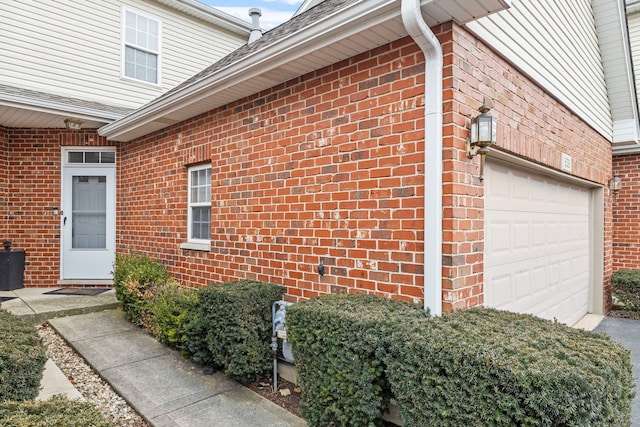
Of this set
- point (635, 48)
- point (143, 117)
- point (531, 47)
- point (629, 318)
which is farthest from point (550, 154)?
point (635, 48)

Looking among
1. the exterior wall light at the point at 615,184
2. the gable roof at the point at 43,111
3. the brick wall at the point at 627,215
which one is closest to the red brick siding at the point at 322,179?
the gable roof at the point at 43,111

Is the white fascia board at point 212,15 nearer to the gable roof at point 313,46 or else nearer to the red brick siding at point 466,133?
the gable roof at point 313,46

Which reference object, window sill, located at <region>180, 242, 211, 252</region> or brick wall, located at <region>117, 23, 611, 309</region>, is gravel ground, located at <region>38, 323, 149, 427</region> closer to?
brick wall, located at <region>117, 23, 611, 309</region>

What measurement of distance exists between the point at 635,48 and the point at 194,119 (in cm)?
1079

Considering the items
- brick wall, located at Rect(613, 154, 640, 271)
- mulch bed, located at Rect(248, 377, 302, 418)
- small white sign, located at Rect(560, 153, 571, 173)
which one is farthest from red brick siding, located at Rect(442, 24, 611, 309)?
brick wall, located at Rect(613, 154, 640, 271)

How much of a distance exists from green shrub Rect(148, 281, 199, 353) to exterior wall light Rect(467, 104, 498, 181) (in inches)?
123

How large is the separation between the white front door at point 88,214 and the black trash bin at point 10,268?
689 mm

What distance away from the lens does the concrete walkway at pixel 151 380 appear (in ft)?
11.0

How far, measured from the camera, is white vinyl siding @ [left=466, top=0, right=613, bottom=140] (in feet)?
12.6

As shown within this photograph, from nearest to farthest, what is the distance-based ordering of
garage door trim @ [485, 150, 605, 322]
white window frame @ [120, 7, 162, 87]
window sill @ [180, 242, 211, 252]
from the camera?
window sill @ [180, 242, 211, 252] < garage door trim @ [485, 150, 605, 322] < white window frame @ [120, 7, 162, 87]

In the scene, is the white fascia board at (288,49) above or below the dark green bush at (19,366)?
above

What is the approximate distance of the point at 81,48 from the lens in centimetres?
845

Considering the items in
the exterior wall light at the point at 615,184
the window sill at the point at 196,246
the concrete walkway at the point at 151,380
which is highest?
the exterior wall light at the point at 615,184

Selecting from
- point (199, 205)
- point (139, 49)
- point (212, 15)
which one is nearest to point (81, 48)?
point (139, 49)
